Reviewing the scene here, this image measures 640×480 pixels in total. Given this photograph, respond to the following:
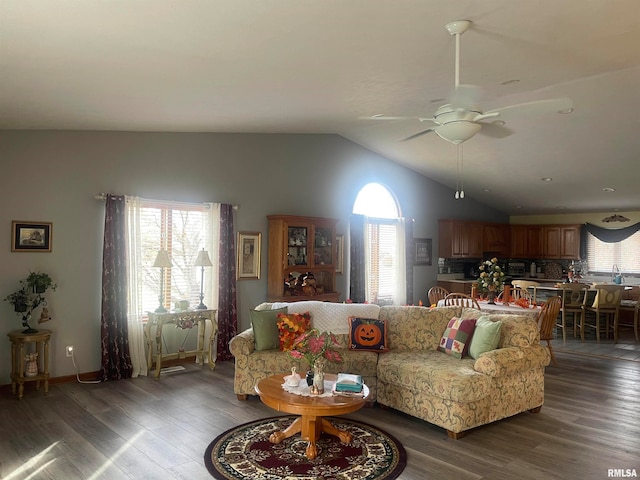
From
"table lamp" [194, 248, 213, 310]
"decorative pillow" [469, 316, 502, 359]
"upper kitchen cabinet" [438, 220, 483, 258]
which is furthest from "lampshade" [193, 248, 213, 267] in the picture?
"upper kitchen cabinet" [438, 220, 483, 258]

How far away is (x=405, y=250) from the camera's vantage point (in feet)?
29.8

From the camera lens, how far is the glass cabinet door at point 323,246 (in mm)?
7277

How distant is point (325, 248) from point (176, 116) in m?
3.12

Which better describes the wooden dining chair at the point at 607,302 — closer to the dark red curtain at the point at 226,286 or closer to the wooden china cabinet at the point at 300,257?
the wooden china cabinet at the point at 300,257

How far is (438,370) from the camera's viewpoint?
4098mm

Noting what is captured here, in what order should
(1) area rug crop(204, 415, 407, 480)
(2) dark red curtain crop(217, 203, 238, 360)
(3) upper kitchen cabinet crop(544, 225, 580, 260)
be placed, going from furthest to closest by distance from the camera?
(3) upper kitchen cabinet crop(544, 225, 580, 260)
(2) dark red curtain crop(217, 203, 238, 360)
(1) area rug crop(204, 415, 407, 480)

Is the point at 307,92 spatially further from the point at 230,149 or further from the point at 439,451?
the point at 439,451

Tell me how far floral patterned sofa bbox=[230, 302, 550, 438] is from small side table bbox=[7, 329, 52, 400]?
1980mm

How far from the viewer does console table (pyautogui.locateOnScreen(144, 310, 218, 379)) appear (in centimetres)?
568

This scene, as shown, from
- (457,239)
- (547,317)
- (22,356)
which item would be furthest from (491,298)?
(22,356)

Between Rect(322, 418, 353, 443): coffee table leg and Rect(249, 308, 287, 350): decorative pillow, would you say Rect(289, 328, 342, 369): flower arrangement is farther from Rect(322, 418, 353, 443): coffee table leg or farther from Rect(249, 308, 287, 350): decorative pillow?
Rect(249, 308, 287, 350): decorative pillow

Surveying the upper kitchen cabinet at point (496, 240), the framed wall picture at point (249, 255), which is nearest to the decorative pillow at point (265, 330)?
the framed wall picture at point (249, 255)

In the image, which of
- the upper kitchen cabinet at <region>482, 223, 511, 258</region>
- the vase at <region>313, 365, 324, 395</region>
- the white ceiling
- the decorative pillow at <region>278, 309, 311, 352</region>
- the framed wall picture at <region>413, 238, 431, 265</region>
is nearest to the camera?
the white ceiling

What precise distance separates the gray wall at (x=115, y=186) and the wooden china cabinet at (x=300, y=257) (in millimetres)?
219
